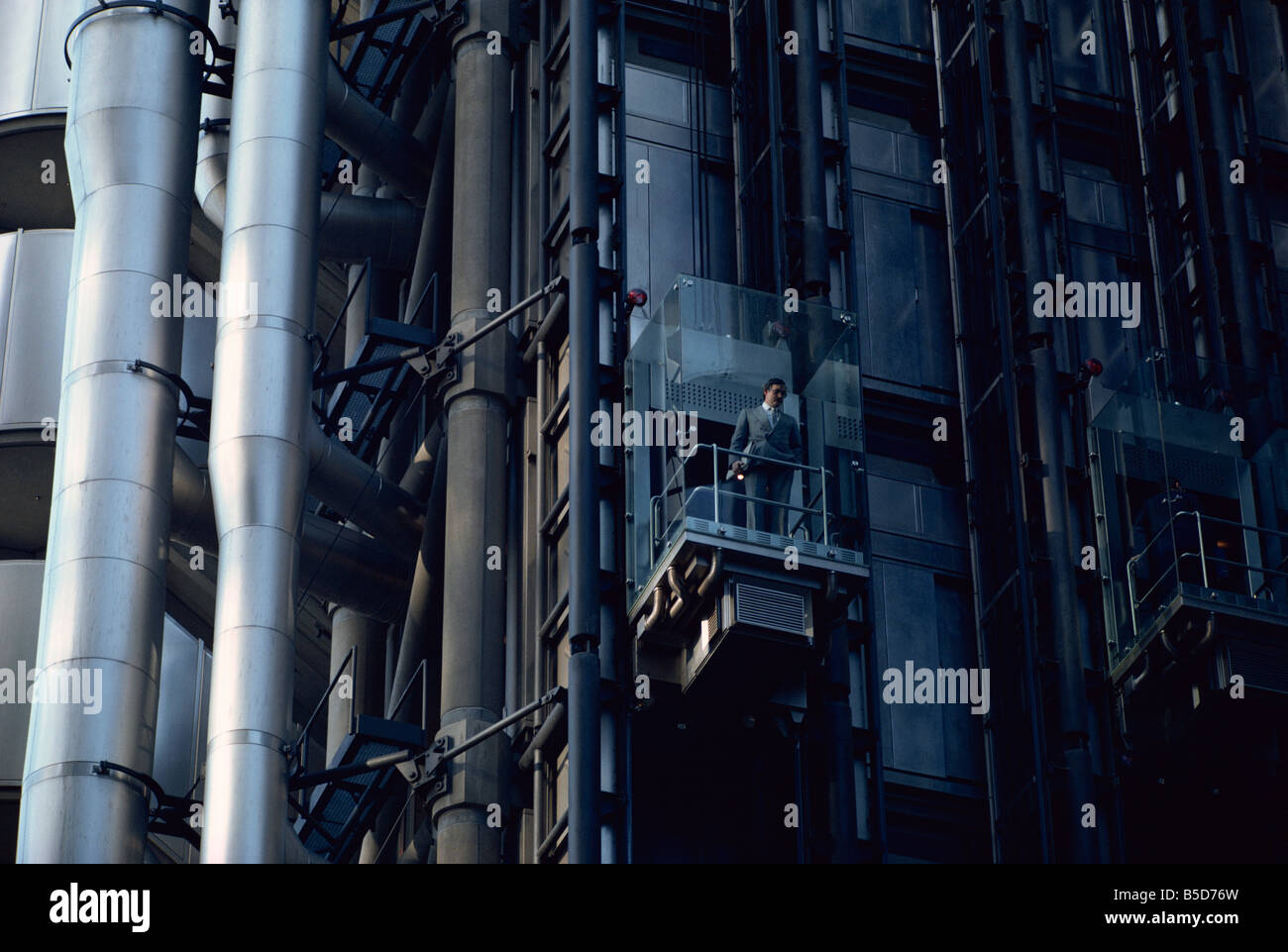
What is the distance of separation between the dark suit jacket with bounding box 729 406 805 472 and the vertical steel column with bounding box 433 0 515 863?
591 centimetres

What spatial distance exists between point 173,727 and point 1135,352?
16860mm

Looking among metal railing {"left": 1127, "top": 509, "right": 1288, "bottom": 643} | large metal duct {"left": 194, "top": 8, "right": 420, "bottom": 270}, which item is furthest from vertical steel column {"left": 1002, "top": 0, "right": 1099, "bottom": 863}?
large metal duct {"left": 194, "top": 8, "right": 420, "bottom": 270}

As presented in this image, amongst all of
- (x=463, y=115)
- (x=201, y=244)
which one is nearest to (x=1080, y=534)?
(x=463, y=115)

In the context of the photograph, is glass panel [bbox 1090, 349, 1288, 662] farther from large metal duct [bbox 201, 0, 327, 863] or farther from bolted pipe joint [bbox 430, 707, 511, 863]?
large metal duct [bbox 201, 0, 327, 863]

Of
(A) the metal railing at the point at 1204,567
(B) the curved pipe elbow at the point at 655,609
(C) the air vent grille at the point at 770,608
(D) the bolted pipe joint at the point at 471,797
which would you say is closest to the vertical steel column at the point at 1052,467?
(A) the metal railing at the point at 1204,567

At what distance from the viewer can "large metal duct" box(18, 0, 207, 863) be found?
3250 centimetres

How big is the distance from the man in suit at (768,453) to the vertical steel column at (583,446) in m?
2.54

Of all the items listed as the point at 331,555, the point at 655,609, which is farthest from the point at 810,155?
the point at 331,555

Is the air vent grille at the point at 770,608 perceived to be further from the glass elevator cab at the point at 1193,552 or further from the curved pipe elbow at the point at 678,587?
the glass elevator cab at the point at 1193,552

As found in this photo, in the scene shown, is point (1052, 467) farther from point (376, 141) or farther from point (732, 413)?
point (376, 141)

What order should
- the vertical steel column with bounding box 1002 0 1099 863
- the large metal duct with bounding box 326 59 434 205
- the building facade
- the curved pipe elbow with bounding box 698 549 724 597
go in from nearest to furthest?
1. the curved pipe elbow with bounding box 698 549 724 597
2. the building facade
3. the vertical steel column with bounding box 1002 0 1099 863
4. the large metal duct with bounding box 326 59 434 205

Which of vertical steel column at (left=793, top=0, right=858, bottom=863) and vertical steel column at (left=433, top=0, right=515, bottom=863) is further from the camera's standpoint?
vertical steel column at (left=433, top=0, right=515, bottom=863)

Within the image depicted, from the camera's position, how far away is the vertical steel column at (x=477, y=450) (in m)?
34.3

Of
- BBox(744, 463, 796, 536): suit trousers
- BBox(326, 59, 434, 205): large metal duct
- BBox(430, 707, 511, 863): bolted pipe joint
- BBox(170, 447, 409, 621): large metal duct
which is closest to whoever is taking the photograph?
BBox(744, 463, 796, 536): suit trousers
